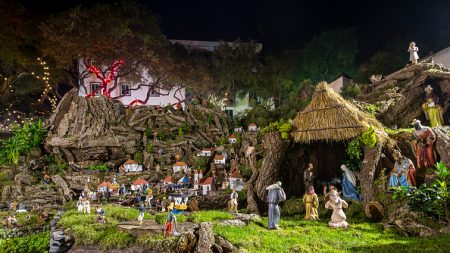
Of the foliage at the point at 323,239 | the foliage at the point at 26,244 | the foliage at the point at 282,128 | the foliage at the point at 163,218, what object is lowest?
the foliage at the point at 26,244

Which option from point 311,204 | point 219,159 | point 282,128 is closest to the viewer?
point 311,204

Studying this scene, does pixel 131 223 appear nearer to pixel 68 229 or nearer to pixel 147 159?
pixel 68 229

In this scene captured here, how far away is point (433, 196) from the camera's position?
10539mm

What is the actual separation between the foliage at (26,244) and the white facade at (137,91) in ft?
62.8

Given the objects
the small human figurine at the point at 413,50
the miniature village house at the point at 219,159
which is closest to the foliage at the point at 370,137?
the miniature village house at the point at 219,159

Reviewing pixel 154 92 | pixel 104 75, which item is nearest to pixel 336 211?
pixel 104 75

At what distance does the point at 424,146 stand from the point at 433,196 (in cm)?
269

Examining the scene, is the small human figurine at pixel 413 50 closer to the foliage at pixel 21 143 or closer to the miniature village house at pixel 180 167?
the miniature village house at pixel 180 167

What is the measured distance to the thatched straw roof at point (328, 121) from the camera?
13.3 metres

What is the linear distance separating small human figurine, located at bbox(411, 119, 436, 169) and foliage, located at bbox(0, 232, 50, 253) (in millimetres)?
14863

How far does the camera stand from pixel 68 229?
11430 mm

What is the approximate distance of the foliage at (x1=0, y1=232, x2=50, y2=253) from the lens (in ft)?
40.3

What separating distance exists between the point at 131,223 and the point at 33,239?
5.17 meters

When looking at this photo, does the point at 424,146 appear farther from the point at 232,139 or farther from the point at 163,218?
the point at 232,139
